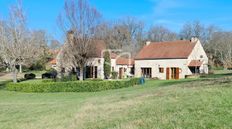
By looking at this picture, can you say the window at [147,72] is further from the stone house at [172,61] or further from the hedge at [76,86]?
the hedge at [76,86]

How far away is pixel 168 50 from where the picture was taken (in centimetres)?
5325

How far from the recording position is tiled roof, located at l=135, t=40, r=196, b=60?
5105cm

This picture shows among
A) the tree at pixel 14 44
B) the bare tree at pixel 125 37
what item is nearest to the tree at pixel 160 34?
the bare tree at pixel 125 37

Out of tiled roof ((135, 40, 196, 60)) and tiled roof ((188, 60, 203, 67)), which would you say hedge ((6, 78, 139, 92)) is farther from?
tiled roof ((135, 40, 196, 60))

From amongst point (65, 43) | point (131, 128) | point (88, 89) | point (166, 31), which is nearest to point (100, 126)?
point (131, 128)

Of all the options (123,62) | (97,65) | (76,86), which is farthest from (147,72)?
(76,86)

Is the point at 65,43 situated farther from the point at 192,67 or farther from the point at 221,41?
the point at 221,41

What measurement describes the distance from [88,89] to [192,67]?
76.3ft

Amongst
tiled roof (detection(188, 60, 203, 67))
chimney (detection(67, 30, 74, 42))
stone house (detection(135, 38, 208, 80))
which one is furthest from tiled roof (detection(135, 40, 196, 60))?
chimney (detection(67, 30, 74, 42))

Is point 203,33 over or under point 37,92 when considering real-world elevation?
over

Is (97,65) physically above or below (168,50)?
below

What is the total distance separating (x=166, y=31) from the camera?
3846 inches

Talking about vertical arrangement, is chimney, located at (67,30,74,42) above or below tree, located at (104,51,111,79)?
above

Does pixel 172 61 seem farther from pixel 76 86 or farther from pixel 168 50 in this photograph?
pixel 76 86
